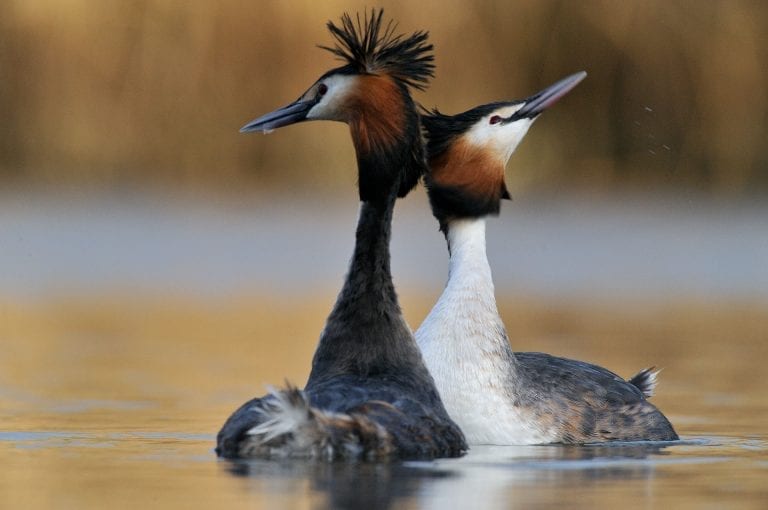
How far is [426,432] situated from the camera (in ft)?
25.9

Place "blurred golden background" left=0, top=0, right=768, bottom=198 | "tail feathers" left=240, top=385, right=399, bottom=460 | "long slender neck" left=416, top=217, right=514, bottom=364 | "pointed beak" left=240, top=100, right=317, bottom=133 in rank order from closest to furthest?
"tail feathers" left=240, top=385, right=399, bottom=460, "pointed beak" left=240, top=100, right=317, bottom=133, "long slender neck" left=416, top=217, right=514, bottom=364, "blurred golden background" left=0, top=0, right=768, bottom=198

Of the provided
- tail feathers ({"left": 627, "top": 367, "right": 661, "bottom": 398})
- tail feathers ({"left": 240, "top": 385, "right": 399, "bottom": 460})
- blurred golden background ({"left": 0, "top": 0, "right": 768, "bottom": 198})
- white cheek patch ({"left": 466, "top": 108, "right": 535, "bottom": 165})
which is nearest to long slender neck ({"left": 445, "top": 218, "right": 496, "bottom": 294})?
white cheek patch ({"left": 466, "top": 108, "right": 535, "bottom": 165})

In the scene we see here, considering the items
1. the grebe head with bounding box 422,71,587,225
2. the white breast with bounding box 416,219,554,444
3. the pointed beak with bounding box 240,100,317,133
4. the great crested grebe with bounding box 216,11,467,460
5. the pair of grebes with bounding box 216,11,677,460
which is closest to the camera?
the great crested grebe with bounding box 216,11,467,460

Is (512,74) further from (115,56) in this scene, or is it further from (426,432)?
(426,432)

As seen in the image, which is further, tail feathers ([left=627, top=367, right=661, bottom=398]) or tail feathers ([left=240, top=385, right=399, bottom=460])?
tail feathers ([left=627, top=367, right=661, bottom=398])

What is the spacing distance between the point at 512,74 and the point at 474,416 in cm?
1196

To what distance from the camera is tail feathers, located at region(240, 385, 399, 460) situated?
735cm

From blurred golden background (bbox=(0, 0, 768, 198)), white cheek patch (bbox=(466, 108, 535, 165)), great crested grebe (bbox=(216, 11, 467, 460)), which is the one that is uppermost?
blurred golden background (bbox=(0, 0, 768, 198))

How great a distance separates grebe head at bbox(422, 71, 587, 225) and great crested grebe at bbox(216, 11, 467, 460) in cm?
96

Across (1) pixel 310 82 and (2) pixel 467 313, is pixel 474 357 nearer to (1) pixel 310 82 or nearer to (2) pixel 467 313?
(2) pixel 467 313

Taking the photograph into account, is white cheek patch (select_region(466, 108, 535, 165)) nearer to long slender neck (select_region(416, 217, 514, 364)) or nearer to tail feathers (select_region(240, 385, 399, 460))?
long slender neck (select_region(416, 217, 514, 364))

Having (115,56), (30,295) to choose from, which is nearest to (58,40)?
(115,56)

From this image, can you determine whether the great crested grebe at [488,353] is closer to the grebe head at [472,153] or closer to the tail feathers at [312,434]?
the grebe head at [472,153]

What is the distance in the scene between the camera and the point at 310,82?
2017 cm
